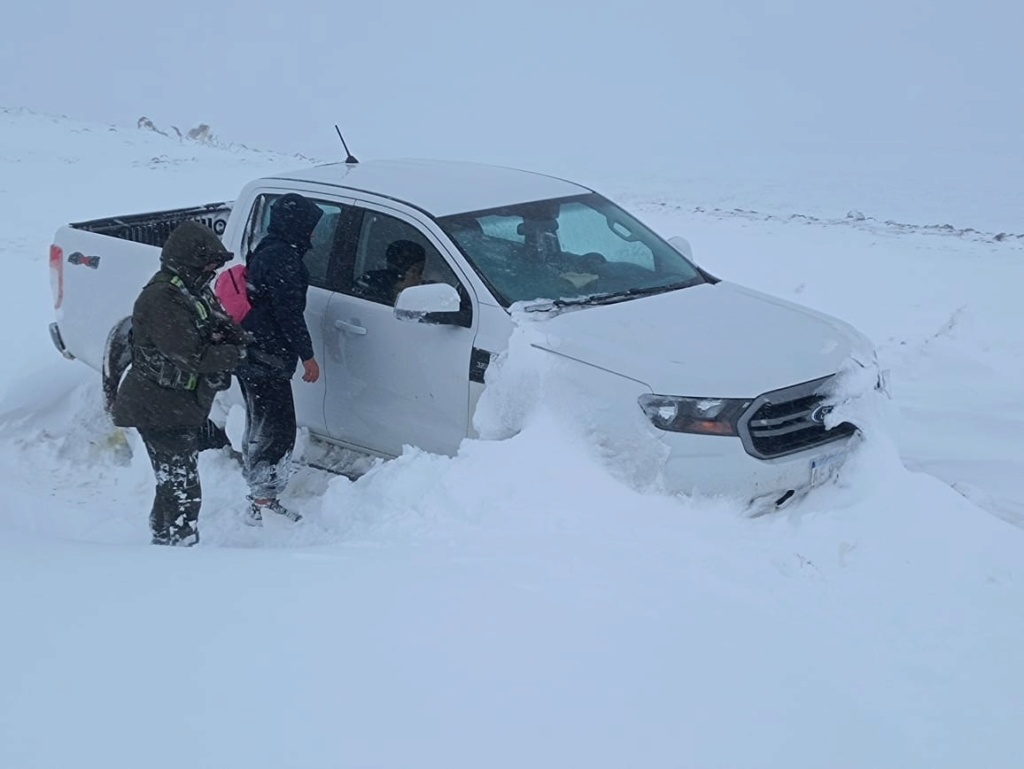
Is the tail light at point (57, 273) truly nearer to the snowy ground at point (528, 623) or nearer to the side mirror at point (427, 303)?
the snowy ground at point (528, 623)

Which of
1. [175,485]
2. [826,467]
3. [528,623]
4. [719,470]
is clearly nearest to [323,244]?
[175,485]

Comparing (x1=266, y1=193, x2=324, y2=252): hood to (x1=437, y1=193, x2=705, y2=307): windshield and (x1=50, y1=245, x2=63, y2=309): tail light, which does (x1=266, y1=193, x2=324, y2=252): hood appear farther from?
(x1=50, y1=245, x2=63, y2=309): tail light

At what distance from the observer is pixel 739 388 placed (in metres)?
4.42

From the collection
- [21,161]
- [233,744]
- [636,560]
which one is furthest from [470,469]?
[21,161]

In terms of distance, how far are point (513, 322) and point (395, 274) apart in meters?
0.83

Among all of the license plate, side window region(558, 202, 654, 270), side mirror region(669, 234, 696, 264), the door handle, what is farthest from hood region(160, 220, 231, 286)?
the license plate

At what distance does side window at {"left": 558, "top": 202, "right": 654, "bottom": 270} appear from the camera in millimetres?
5668

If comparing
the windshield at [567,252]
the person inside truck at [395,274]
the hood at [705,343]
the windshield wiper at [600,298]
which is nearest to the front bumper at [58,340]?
the person inside truck at [395,274]

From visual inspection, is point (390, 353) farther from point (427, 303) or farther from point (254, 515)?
point (254, 515)

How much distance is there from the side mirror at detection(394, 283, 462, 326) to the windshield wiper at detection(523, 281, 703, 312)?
334 millimetres

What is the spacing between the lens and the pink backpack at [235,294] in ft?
17.4

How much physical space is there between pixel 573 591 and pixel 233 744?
1240 millimetres

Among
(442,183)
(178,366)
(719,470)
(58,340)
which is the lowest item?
(58,340)

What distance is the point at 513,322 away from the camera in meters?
4.84
